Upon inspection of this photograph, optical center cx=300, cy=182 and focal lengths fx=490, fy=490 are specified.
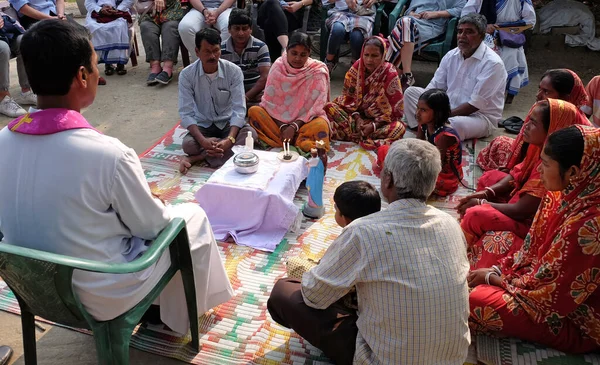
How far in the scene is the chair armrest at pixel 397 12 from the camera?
6.39 meters

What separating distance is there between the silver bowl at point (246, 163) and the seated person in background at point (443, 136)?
57.5 inches

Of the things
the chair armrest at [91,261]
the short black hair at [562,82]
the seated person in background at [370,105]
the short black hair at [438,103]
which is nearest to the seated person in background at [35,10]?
the seated person in background at [370,105]

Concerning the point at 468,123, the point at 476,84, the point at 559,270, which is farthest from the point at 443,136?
the point at 559,270

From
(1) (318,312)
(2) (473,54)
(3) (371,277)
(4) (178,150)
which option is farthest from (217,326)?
(2) (473,54)

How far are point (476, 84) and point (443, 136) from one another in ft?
3.92

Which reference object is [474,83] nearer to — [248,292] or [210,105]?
[210,105]

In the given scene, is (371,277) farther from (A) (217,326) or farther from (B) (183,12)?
(B) (183,12)

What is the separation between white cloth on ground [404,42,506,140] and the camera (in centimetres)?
Result: 473

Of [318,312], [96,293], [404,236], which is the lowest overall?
[318,312]

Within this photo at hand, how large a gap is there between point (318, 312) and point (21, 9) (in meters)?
5.47

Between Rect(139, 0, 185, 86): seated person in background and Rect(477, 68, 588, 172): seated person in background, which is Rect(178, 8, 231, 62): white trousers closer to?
Rect(139, 0, 185, 86): seated person in background

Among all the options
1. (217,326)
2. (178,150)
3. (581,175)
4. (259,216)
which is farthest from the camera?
(178,150)

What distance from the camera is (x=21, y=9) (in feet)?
18.7

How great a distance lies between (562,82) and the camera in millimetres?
3688
